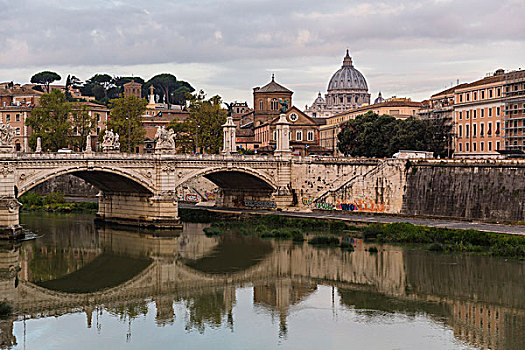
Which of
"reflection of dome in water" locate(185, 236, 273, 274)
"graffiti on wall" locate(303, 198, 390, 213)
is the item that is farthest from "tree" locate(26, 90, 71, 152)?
"reflection of dome in water" locate(185, 236, 273, 274)

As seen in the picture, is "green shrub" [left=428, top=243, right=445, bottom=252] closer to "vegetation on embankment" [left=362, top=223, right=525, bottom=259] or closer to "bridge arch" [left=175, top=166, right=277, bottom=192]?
"vegetation on embankment" [left=362, top=223, right=525, bottom=259]

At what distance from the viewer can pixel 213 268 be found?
116 ft

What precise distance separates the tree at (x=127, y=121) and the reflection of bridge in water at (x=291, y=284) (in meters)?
24.0

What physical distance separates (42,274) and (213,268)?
7.92 meters

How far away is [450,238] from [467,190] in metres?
7.55

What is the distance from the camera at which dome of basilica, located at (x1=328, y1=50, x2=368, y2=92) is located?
19093cm

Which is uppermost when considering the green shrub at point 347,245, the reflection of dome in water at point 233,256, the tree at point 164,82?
the tree at point 164,82

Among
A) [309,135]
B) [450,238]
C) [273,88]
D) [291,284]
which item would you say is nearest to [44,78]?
[273,88]

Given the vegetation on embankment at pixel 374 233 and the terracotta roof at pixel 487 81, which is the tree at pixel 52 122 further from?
the terracotta roof at pixel 487 81

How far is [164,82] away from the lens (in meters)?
148

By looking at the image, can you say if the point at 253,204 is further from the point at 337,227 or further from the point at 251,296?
the point at 251,296

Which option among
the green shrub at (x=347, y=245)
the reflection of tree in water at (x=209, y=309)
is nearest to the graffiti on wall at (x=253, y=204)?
the green shrub at (x=347, y=245)

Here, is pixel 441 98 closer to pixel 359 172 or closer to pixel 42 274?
pixel 359 172

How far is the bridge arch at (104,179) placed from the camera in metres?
42.1
